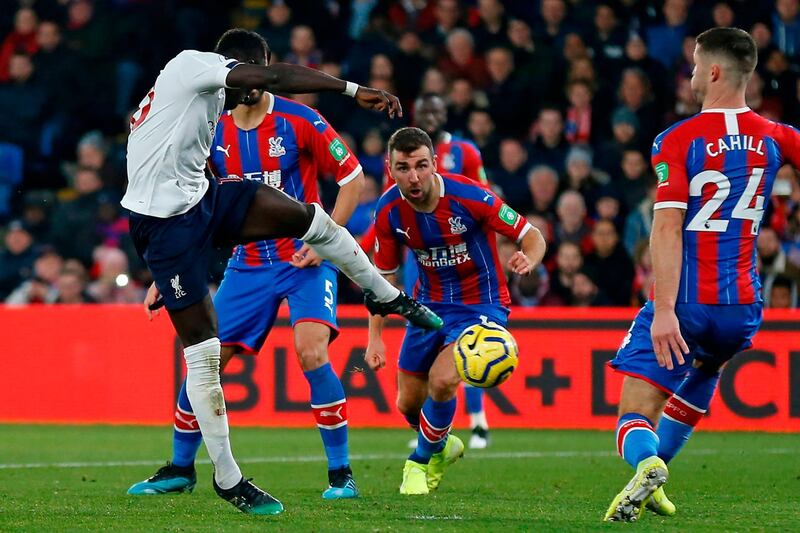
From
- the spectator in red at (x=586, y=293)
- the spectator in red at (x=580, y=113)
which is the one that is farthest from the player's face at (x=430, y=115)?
the spectator in red at (x=580, y=113)

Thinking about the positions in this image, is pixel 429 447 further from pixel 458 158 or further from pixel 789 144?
pixel 458 158

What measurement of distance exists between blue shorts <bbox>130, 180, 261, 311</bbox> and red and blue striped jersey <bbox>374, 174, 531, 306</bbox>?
4.97 feet

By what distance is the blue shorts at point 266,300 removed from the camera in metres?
7.69

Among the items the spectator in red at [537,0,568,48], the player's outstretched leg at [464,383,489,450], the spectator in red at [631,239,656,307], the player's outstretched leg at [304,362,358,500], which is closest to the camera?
the player's outstretched leg at [304,362,358,500]

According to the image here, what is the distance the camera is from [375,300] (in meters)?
6.81

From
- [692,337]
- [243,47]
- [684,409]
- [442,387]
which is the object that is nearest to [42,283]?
[442,387]

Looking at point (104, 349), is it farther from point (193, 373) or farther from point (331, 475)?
point (193, 373)

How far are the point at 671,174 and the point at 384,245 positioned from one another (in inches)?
91.2

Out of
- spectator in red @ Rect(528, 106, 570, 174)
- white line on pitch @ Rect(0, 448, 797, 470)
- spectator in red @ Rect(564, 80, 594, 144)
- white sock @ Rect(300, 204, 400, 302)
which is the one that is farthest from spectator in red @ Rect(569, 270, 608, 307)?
white sock @ Rect(300, 204, 400, 302)

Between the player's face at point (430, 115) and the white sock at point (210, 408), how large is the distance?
4.74 m

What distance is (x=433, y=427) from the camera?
7.73 metres

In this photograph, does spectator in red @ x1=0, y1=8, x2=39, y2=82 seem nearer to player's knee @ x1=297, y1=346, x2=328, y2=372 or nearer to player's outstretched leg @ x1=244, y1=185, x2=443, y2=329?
player's knee @ x1=297, y1=346, x2=328, y2=372

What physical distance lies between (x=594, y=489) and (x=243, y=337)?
2.11m

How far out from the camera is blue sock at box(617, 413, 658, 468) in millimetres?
6004
